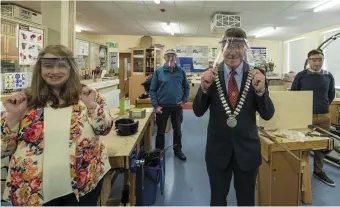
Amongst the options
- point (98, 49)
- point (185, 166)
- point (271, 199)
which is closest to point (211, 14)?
point (98, 49)

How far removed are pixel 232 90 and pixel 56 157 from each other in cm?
99

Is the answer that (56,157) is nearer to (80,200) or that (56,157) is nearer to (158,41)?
(80,200)

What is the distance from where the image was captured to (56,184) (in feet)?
3.56

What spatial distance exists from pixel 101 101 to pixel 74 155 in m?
0.31

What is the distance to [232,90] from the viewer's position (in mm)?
1305

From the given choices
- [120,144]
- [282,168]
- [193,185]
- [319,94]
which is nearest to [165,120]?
[193,185]

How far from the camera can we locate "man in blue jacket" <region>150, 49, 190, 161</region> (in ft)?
10.2

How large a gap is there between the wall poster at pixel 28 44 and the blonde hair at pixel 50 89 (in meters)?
1.18

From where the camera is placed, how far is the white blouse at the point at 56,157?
3.51 feet

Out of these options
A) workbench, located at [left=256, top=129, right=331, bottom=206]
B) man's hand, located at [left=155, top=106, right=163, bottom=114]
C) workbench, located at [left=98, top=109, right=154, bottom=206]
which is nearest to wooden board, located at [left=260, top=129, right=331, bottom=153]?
workbench, located at [left=256, top=129, right=331, bottom=206]

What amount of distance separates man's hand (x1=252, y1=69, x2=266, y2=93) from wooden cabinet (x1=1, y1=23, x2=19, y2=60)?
2206mm

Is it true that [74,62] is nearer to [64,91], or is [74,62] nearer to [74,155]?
[64,91]

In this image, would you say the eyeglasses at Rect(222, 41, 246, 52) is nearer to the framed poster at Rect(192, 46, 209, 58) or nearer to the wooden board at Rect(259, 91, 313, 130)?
the wooden board at Rect(259, 91, 313, 130)

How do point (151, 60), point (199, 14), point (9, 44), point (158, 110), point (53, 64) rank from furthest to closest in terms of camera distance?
point (151, 60) → point (199, 14) → point (158, 110) → point (9, 44) → point (53, 64)
